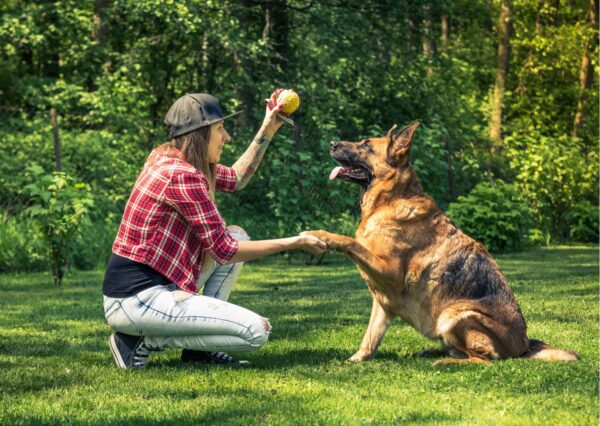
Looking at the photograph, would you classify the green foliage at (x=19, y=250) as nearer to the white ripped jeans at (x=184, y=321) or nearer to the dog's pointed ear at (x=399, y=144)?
the white ripped jeans at (x=184, y=321)

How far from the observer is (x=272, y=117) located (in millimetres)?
6758

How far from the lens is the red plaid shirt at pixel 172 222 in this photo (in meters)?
5.61

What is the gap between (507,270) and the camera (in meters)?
13.2

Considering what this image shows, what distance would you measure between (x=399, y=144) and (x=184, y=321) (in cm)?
211

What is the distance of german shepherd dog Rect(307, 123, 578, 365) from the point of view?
5988mm

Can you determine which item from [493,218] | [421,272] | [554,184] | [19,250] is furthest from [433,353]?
[554,184]

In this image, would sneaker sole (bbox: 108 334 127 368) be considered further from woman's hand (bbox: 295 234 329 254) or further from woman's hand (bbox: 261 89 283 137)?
woman's hand (bbox: 261 89 283 137)

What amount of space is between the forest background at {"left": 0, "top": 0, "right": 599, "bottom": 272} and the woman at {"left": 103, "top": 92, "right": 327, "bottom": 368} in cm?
581

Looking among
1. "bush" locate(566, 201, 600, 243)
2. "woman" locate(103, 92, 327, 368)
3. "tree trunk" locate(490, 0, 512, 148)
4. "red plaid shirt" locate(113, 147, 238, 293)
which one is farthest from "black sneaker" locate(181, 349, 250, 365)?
"tree trunk" locate(490, 0, 512, 148)

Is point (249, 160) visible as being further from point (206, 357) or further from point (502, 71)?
point (502, 71)

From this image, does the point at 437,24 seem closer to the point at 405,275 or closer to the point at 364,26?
the point at 364,26

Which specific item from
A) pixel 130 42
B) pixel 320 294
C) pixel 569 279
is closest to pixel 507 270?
pixel 569 279

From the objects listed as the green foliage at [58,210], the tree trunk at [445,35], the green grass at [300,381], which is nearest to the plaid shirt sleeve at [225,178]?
the green grass at [300,381]

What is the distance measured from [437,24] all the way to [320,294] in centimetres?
1338
